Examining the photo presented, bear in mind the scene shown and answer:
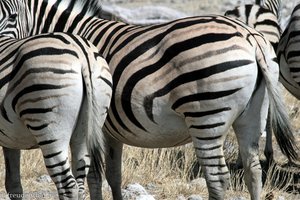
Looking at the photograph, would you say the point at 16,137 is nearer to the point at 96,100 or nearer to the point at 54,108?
the point at 54,108

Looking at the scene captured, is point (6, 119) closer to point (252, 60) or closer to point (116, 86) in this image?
point (116, 86)

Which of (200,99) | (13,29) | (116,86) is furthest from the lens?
(13,29)

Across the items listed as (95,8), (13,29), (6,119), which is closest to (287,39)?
(95,8)

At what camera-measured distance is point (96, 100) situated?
209 inches

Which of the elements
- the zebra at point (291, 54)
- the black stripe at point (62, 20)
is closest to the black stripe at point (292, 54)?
the zebra at point (291, 54)

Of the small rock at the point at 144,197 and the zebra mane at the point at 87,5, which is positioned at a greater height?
the zebra mane at the point at 87,5

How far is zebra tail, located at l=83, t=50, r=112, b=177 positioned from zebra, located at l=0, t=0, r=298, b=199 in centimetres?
46

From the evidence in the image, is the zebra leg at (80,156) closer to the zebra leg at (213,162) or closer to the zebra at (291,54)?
the zebra leg at (213,162)

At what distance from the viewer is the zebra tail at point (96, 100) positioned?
528cm

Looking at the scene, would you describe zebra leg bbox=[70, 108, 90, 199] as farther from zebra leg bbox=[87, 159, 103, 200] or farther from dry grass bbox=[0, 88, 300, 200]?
dry grass bbox=[0, 88, 300, 200]

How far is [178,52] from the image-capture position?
5711 millimetres

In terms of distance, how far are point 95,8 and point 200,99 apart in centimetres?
206

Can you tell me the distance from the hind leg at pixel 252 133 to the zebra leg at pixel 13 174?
188cm

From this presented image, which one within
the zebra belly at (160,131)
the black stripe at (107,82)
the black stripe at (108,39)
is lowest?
the zebra belly at (160,131)
